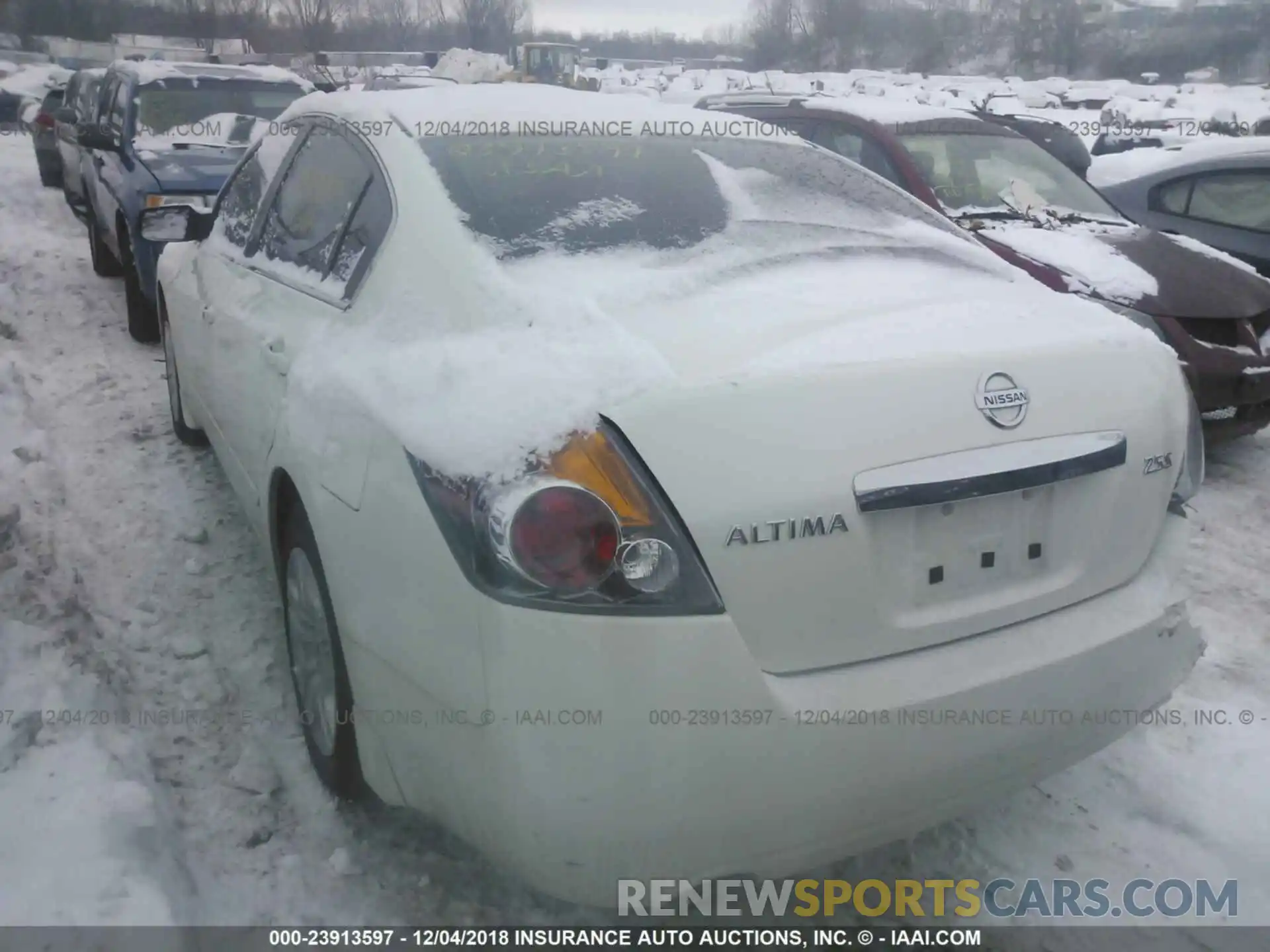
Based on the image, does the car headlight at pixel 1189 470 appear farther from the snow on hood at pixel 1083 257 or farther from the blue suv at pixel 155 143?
the blue suv at pixel 155 143

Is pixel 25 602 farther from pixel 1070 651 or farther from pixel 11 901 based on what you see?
pixel 1070 651

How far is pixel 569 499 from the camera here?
1708 mm

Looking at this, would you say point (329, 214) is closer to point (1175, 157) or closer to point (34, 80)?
point (1175, 157)

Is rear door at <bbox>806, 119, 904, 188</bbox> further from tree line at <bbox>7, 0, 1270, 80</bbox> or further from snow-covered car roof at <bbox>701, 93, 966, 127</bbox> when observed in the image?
tree line at <bbox>7, 0, 1270, 80</bbox>

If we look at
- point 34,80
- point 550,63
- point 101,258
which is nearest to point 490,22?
point 550,63

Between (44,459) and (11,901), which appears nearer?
(11,901)

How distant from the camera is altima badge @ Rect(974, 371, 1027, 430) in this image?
74.7 inches

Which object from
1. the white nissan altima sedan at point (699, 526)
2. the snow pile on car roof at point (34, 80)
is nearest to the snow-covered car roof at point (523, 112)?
the white nissan altima sedan at point (699, 526)

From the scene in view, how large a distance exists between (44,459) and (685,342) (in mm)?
3773

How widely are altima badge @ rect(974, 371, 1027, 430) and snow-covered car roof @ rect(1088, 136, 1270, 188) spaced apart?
6.14 m

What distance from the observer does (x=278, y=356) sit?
108 inches

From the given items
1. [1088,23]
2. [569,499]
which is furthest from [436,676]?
[1088,23]

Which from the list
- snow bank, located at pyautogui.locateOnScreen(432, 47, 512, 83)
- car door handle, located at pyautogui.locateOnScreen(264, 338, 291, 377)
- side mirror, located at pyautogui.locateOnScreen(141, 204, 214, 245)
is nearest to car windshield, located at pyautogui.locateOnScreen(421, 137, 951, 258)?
car door handle, located at pyautogui.locateOnScreen(264, 338, 291, 377)

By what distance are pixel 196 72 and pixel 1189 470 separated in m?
7.90
